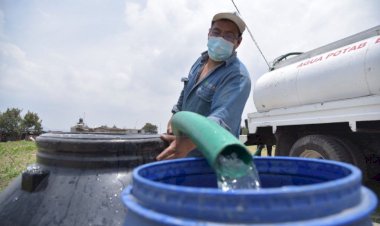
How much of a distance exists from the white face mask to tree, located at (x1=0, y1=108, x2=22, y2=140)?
30316 millimetres

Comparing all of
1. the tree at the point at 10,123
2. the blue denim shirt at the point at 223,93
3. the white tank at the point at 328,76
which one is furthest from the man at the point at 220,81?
the tree at the point at 10,123

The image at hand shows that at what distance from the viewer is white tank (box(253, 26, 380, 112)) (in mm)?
4062

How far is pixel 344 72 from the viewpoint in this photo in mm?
4367

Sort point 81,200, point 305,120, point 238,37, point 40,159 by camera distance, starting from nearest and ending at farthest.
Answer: point 81,200, point 40,159, point 238,37, point 305,120

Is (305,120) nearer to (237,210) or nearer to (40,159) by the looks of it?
(40,159)

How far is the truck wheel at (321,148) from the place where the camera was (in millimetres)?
4418

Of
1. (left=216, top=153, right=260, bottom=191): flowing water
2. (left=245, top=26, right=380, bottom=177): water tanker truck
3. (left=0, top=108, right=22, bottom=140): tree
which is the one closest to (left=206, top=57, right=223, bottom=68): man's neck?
(left=216, top=153, right=260, bottom=191): flowing water

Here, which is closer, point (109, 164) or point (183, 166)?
point (183, 166)

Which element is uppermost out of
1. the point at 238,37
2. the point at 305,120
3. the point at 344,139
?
the point at 238,37

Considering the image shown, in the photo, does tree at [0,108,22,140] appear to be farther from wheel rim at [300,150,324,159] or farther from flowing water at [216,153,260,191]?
flowing water at [216,153,260,191]

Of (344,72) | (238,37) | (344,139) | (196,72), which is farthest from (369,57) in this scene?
(196,72)

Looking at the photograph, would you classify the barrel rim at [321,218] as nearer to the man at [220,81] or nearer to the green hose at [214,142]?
the green hose at [214,142]

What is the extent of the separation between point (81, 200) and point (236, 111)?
1.04 metres

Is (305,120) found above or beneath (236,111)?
above
